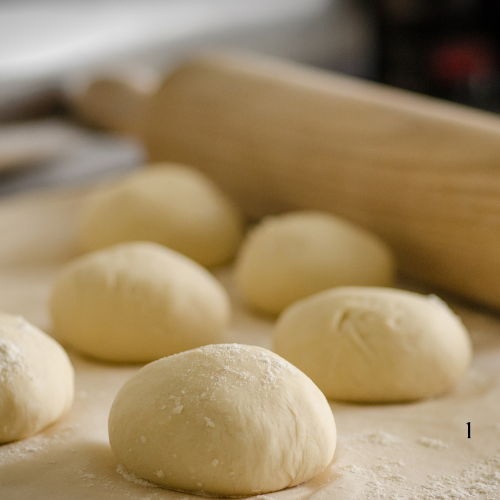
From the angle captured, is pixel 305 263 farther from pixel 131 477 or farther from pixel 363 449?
pixel 131 477

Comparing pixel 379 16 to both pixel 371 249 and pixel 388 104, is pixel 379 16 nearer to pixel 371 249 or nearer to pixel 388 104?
pixel 388 104

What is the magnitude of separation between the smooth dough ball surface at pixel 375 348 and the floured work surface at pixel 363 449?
0.11 ft

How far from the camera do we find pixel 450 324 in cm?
119

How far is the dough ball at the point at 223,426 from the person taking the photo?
820mm

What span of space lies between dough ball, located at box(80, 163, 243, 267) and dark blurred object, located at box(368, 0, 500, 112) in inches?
97.5

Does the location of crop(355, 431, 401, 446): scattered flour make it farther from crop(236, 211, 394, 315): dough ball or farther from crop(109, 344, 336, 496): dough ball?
crop(236, 211, 394, 315): dough ball

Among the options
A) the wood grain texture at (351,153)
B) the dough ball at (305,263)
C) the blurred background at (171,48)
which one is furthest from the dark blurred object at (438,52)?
the dough ball at (305,263)

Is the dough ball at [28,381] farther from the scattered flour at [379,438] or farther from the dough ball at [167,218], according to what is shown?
the dough ball at [167,218]

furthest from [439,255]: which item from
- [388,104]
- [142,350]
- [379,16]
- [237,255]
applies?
[379,16]

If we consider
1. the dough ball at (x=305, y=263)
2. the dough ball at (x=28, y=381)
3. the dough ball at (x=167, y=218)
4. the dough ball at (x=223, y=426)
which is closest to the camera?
the dough ball at (x=223, y=426)

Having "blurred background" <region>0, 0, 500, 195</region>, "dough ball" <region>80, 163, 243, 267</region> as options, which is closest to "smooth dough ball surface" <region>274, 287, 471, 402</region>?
"dough ball" <region>80, 163, 243, 267</region>

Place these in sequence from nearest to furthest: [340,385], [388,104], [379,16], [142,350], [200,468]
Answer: [200,468] < [340,385] < [142,350] < [388,104] < [379,16]

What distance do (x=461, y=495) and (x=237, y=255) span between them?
1020 millimetres

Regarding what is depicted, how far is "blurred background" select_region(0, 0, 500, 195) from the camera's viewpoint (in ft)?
7.60
